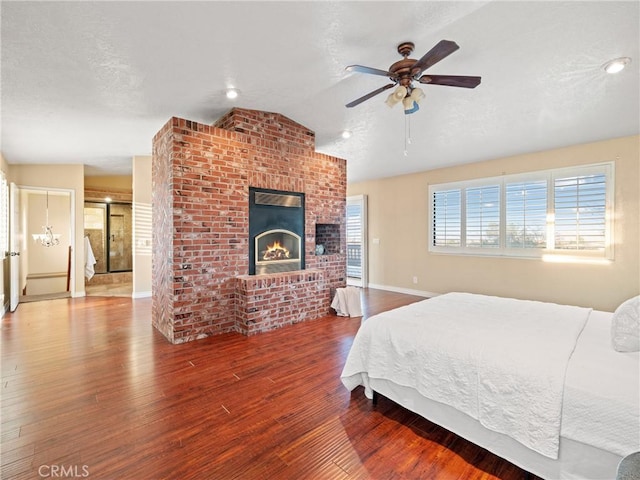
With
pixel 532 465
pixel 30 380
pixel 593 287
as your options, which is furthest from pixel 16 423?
pixel 593 287

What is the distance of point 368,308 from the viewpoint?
4.85 metres

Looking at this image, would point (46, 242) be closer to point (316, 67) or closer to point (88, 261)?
point (88, 261)

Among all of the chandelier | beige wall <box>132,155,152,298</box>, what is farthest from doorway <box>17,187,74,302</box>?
beige wall <box>132,155,152,298</box>

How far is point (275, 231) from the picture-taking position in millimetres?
4117

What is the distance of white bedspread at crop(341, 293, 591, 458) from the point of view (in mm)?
1366

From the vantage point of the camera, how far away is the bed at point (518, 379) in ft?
4.01

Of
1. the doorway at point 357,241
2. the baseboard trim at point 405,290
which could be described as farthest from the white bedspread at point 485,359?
the doorway at point 357,241

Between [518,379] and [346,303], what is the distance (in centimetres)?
298

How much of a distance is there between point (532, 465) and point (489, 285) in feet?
13.5

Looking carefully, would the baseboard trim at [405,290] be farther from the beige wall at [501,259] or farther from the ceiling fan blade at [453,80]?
the ceiling fan blade at [453,80]

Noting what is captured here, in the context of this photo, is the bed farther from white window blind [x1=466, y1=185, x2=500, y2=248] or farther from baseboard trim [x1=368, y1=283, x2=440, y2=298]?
baseboard trim [x1=368, y1=283, x2=440, y2=298]

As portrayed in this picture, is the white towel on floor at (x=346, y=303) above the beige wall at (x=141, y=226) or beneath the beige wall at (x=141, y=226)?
beneath

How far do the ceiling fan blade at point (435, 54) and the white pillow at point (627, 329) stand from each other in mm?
1740

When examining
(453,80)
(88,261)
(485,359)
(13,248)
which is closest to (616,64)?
(453,80)
